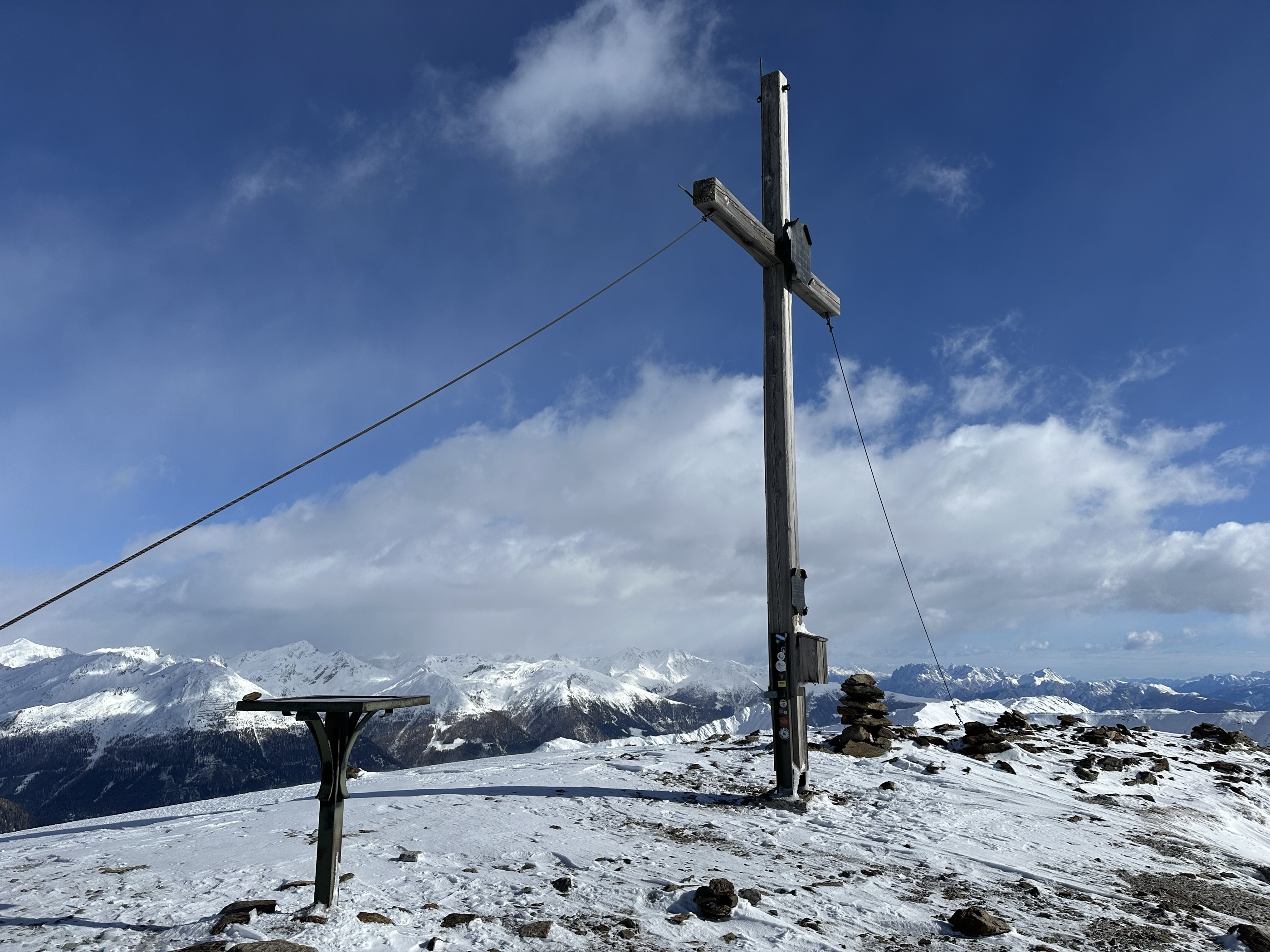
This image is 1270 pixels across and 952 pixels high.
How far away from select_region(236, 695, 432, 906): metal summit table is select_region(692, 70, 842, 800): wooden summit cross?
23.1 ft

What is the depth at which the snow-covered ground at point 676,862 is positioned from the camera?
6660 millimetres

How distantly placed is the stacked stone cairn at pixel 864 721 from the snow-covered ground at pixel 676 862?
1.17 meters

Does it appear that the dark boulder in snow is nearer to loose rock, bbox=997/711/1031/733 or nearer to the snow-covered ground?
the snow-covered ground

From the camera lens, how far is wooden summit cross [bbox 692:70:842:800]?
40.3ft

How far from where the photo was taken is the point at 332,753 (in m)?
6.55

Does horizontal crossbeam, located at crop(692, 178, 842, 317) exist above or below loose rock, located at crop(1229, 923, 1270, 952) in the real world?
above

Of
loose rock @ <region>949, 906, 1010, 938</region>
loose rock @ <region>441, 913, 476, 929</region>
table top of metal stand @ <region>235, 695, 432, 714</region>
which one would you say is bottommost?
loose rock @ <region>949, 906, 1010, 938</region>

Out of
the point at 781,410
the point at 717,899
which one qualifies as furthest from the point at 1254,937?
the point at 781,410

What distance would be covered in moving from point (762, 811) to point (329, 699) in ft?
24.7

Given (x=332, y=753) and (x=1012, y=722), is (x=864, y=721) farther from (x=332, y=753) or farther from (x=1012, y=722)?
(x=332, y=753)

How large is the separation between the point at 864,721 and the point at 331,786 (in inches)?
526

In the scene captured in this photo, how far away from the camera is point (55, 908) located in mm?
7055

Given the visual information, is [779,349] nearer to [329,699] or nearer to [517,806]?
[517,806]

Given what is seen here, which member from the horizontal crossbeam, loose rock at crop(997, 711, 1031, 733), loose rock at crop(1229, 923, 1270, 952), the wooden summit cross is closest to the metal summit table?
the wooden summit cross
